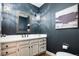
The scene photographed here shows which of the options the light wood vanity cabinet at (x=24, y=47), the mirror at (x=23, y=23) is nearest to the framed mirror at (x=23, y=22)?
the mirror at (x=23, y=23)

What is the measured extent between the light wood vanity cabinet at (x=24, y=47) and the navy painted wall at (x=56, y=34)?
104 millimetres

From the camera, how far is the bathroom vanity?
1.07 meters

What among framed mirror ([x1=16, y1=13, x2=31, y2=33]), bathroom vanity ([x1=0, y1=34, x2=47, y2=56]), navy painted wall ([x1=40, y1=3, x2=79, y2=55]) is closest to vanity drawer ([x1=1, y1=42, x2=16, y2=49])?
bathroom vanity ([x1=0, y1=34, x2=47, y2=56])

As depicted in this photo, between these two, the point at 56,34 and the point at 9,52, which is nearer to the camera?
the point at 9,52

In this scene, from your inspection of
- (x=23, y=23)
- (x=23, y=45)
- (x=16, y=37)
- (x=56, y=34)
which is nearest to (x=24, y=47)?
(x=23, y=45)

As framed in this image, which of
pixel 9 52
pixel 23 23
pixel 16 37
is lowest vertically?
pixel 9 52

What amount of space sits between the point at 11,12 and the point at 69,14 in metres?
0.68

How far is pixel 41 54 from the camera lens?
3.72 ft

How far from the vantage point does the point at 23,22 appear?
3.79ft

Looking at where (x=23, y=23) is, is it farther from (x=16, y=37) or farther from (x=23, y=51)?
(x=23, y=51)

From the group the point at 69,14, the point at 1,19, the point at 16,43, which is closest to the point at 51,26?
the point at 69,14

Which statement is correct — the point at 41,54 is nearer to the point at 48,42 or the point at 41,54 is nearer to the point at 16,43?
the point at 48,42

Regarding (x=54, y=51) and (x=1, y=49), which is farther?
(x=54, y=51)

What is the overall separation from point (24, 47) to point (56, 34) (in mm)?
431
